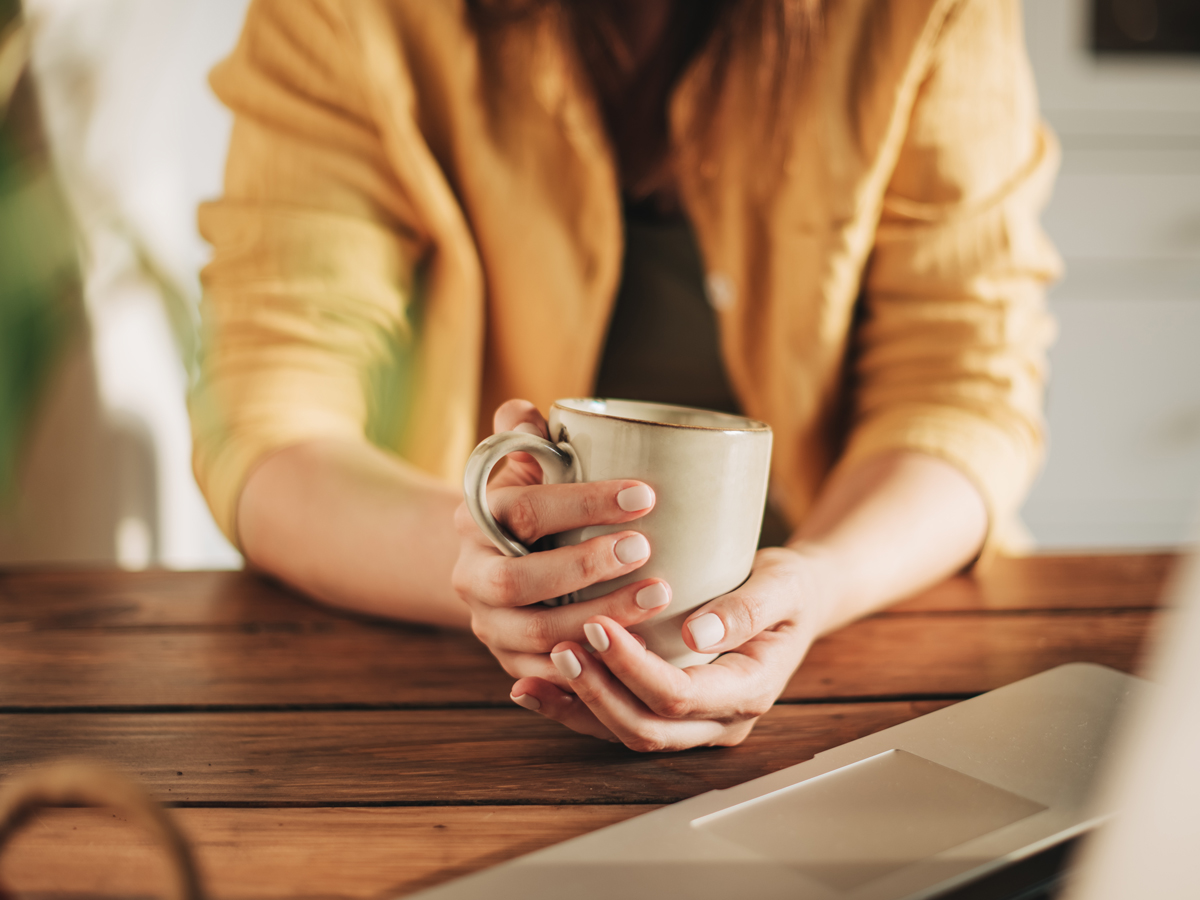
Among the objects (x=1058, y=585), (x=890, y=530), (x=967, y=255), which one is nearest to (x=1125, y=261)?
(x=967, y=255)

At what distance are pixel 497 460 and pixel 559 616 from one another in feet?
0.22

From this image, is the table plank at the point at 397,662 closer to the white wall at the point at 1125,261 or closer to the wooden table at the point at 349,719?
the wooden table at the point at 349,719

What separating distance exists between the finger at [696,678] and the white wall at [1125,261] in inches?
53.2

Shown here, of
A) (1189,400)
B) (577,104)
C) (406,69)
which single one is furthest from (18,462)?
(1189,400)

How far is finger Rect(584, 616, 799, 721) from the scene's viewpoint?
0.33 m

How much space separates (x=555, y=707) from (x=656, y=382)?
54 cm

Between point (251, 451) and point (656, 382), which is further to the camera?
point (656, 382)

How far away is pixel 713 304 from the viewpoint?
0.83 meters

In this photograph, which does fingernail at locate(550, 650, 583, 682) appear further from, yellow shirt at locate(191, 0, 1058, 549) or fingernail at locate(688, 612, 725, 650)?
yellow shirt at locate(191, 0, 1058, 549)

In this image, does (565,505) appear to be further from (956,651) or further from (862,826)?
(956,651)

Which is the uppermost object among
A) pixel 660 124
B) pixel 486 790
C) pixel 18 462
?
pixel 660 124

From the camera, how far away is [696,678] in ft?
1.13

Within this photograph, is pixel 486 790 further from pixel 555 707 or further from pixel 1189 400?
pixel 1189 400

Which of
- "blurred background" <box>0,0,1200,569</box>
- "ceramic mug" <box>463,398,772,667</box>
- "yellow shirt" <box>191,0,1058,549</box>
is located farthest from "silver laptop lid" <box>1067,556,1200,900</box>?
"blurred background" <box>0,0,1200,569</box>
